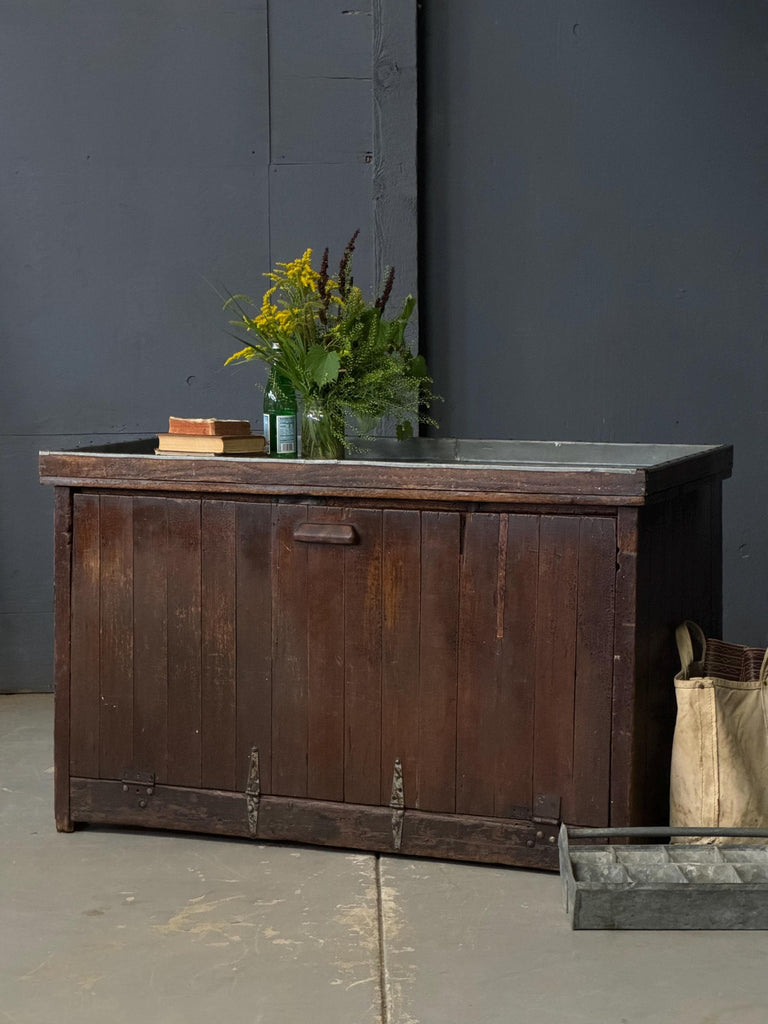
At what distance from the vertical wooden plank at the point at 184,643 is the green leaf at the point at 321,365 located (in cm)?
46

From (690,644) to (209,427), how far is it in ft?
4.35

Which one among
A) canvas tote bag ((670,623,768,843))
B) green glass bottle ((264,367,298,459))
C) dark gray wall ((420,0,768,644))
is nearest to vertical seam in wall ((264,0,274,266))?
dark gray wall ((420,0,768,644))

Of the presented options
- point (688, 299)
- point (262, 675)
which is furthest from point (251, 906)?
point (688, 299)

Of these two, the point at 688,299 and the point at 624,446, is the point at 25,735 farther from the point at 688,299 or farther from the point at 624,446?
the point at 688,299

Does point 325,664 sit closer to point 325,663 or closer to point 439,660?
point 325,663

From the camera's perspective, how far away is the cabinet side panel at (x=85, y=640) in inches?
131

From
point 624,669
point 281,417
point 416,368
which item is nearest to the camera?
point 624,669

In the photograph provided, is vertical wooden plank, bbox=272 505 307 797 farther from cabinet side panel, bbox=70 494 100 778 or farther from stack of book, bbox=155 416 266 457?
cabinet side panel, bbox=70 494 100 778

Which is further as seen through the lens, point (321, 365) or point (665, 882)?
point (321, 365)

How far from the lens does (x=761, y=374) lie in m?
4.68

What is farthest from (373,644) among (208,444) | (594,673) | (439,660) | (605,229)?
(605,229)

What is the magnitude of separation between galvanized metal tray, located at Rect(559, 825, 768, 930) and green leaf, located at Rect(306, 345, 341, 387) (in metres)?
1.28

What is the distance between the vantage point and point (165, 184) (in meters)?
4.75

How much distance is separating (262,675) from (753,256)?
2.53 metres
